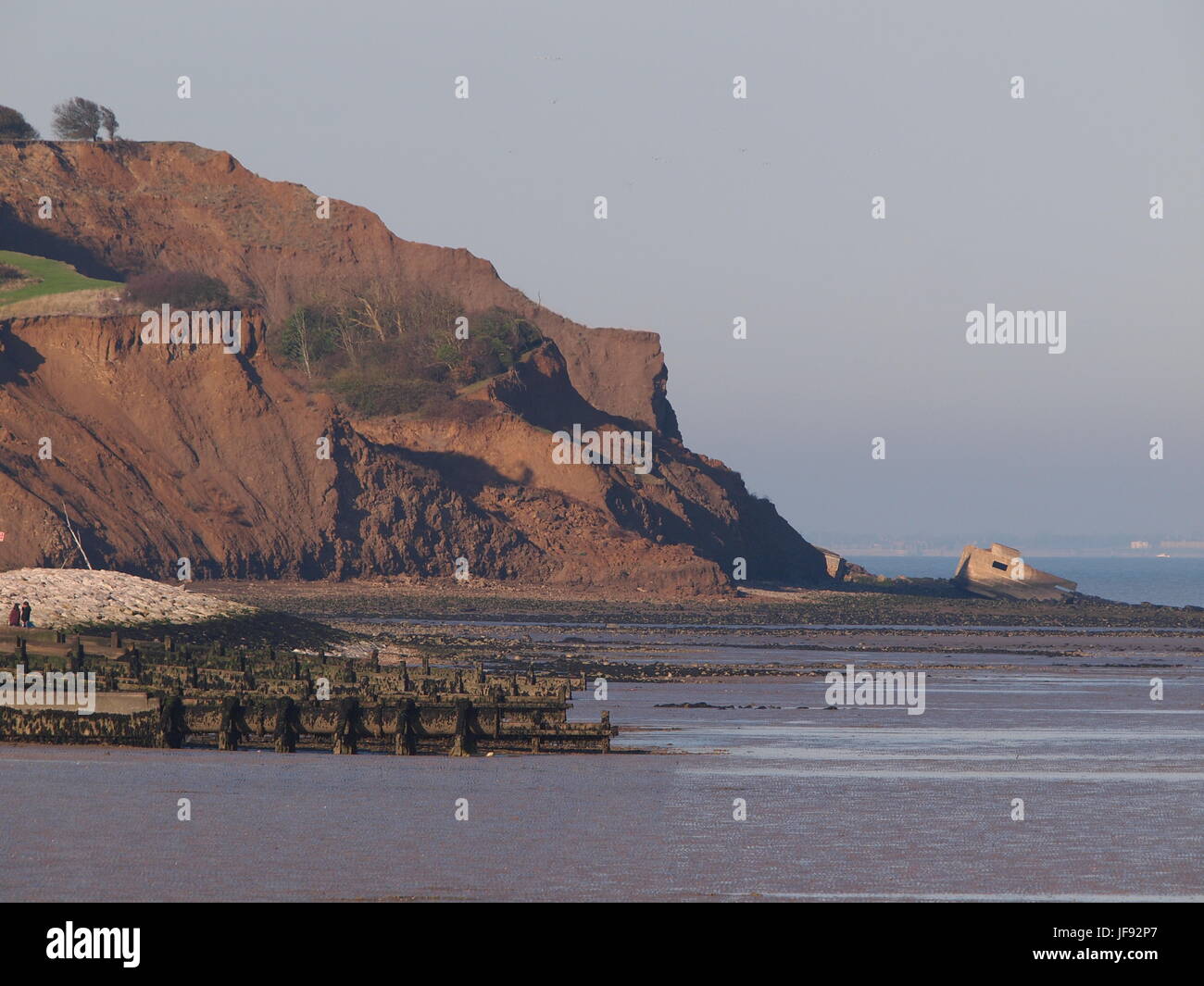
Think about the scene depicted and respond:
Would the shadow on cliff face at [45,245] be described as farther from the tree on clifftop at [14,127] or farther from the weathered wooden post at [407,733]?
the weathered wooden post at [407,733]

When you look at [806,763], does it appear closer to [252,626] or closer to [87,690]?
[87,690]

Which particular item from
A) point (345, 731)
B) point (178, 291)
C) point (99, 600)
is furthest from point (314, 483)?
point (345, 731)

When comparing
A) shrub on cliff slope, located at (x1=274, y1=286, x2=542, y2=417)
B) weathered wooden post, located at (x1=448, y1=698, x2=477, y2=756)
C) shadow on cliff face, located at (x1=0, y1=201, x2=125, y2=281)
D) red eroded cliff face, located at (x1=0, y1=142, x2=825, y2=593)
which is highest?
shadow on cliff face, located at (x1=0, y1=201, x2=125, y2=281)

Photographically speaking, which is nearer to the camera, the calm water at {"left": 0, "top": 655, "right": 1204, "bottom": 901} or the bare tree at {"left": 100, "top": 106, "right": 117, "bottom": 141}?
the calm water at {"left": 0, "top": 655, "right": 1204, "bottom": 901}

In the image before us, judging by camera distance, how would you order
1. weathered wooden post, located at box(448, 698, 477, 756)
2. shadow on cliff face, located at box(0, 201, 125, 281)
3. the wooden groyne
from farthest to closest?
shadow on cliff face, located at box(0, 201, 125, 281), weathered wooden post, located at box(448, 698, 477, 756), the wooden groyne

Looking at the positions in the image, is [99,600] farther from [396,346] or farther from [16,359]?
[396,346]

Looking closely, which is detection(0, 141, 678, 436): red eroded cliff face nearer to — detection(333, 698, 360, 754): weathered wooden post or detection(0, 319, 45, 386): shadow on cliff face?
detection(0, 319, 45, 386): shadow on cliff face

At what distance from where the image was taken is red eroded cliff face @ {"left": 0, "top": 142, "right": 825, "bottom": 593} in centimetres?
8100

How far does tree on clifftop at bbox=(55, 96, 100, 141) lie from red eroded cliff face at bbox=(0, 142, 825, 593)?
128ft

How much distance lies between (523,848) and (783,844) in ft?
9.50

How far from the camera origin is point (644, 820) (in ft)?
69.1

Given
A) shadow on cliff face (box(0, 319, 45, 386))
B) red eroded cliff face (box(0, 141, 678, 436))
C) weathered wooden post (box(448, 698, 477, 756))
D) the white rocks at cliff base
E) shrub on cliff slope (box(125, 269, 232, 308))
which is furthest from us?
red eroded cliff face (box(0, 141, 678, 436))

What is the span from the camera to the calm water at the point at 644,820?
17000 millimetres

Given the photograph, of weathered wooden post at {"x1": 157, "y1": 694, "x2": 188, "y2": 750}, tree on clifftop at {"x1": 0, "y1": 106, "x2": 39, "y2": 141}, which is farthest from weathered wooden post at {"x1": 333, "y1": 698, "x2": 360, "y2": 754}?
tree on clifftop at {"x1": 0, "y1": 106, "x2": 39, "y2": 141}
